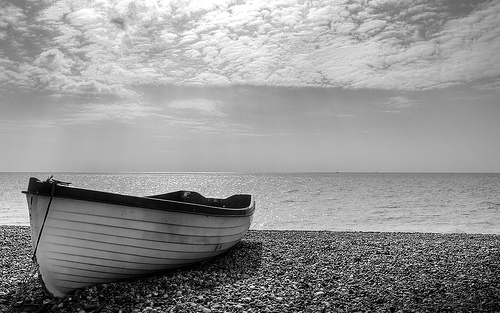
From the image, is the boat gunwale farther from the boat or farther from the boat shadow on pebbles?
the boat shadow on pebbles

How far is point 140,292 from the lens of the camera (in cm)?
787

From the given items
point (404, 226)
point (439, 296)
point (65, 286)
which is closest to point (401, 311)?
point (439, 296)

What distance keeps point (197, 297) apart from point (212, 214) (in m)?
2.27

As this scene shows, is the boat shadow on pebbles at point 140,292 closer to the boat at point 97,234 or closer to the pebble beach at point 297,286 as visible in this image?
the pebble beach at point 297,286

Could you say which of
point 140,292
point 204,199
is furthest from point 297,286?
point 204,199

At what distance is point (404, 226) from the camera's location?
24922mm

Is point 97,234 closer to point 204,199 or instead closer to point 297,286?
point 297,286

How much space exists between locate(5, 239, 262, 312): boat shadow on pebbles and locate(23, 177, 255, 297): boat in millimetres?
223

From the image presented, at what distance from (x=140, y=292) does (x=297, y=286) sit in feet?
11.3

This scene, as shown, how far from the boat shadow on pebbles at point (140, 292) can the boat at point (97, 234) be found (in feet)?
0.73

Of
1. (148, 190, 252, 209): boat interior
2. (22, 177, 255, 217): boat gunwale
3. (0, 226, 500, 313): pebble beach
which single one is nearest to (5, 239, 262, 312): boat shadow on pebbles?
(0, 226, 500, 313): pebble beach

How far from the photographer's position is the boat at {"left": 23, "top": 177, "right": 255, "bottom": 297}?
737 cm

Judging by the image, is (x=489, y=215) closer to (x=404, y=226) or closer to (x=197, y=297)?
(x=404, y=226)

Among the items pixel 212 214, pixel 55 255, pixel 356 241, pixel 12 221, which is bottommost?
pixel 12 221
